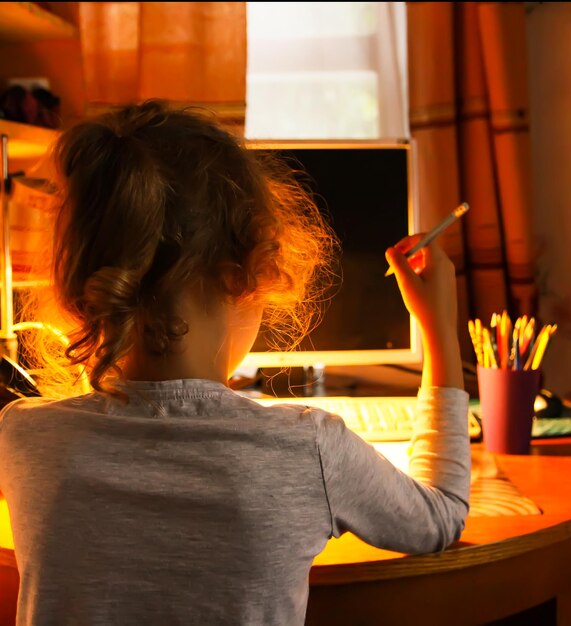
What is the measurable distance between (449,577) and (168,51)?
1.20m

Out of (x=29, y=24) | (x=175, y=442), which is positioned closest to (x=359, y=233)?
(x=175, y=442)

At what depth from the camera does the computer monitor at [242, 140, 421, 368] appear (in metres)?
1.17

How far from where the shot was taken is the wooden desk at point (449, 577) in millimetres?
673

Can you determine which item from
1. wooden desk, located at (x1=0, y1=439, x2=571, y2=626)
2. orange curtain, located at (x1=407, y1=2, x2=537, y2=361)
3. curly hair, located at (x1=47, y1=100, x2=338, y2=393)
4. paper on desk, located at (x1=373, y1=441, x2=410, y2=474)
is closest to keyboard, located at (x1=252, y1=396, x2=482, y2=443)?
paper on desk, located at (x1=373, y1=441, x2=410, y2=474)

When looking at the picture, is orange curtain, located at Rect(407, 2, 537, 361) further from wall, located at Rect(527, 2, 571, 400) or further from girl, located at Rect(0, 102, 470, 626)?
girl, located at Rect(0, 102, 470, 626)

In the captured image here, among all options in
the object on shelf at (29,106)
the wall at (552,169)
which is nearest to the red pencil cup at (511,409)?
the wall at (552,169)

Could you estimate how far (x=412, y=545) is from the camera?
66 cm

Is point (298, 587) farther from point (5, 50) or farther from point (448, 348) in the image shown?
point (5, 50)

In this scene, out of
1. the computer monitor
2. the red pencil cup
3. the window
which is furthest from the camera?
the window

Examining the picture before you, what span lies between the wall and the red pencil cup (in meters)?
0.66

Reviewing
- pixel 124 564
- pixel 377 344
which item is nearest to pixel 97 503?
pixel 124 564

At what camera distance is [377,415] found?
3.46ft

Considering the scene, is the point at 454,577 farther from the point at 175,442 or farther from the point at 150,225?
the point at 150,225

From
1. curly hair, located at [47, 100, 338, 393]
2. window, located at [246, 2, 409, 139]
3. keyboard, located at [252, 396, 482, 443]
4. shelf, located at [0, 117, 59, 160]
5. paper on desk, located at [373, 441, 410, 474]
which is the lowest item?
paper on desk, located at [373, 441, 410, 474]
